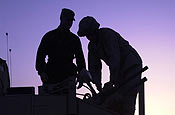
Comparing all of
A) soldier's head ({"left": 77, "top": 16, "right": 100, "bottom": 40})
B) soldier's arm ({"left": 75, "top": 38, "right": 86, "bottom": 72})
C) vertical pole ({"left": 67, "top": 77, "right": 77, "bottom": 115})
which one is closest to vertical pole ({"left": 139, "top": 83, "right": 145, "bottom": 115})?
soldier's head ({"left": 77, "top": 16, "right": 100, "bottom": 40})

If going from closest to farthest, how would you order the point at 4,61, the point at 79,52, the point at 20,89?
the point at 20,89 < the point at 79,52 < the point at 4,61

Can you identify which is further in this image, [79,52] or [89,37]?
[79,52]

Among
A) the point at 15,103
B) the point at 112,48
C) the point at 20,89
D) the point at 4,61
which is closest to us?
the point at 15,103

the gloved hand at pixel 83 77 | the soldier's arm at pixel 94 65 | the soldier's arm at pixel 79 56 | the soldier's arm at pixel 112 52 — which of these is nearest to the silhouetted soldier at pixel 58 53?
the soldier's arm at pixel 79 56

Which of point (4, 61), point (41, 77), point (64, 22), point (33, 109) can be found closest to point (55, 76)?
point (41, 77)

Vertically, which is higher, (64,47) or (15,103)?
(64,47)

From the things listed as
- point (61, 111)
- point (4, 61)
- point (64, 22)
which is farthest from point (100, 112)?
point (4, 61)

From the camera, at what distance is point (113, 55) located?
→ 3.82m

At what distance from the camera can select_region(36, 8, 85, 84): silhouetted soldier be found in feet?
16.3

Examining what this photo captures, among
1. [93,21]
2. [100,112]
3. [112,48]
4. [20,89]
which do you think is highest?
[93,21]

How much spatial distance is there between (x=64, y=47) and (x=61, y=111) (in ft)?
6.96

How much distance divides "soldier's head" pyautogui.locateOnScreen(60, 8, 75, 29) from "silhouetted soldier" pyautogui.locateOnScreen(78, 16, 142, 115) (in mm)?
970

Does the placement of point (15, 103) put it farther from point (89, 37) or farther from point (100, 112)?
point (89, 37)

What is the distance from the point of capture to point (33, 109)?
2842 millimetres
